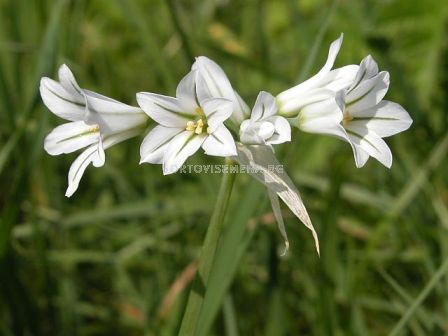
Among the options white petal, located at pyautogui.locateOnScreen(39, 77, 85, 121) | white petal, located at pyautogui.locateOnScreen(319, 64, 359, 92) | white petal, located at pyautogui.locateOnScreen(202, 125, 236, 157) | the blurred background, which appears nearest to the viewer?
white petal, located at pyautogui.locateOnScreen(202, 125, 236, 157)

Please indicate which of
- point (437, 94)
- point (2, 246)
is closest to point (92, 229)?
point (2, 246)

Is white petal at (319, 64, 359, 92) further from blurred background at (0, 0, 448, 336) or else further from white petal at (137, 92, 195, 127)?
blurred background at (0, 0, 448, 336)

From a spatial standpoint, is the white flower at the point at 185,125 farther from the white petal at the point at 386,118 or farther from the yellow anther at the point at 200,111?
the white petal at the point at 386,118

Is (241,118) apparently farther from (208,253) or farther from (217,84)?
(208,253)

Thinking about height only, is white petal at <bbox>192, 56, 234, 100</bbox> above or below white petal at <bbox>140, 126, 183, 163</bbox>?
above

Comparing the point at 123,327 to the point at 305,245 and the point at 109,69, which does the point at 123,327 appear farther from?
the point at 109,69

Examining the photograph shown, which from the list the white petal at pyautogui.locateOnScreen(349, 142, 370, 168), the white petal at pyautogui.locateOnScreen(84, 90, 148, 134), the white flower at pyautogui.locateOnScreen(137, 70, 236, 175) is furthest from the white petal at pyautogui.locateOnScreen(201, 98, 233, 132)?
the white petal at pyautogui.locateOnScreen(349, 142, 370, 168)

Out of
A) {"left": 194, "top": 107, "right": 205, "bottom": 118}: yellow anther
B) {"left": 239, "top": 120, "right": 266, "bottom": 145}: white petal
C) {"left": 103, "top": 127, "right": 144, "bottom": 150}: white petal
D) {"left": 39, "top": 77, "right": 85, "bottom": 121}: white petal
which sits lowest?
{"left": 239, "top": 120, "right": 266, "bottom": 145}: white petal

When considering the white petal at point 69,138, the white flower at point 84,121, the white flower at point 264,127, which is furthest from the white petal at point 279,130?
the white petal at point 69,138
